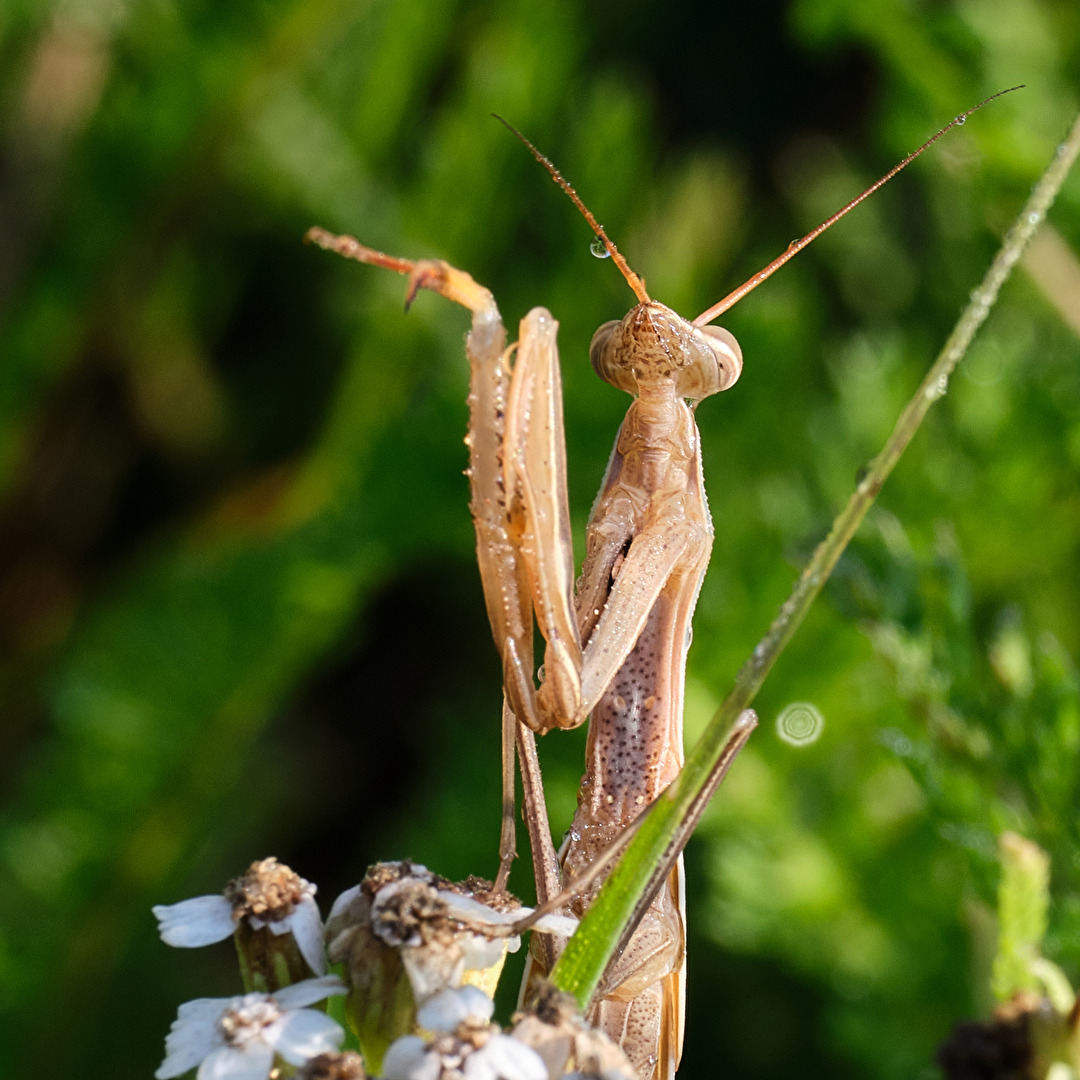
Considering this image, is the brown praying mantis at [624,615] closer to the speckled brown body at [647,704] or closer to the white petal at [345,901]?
the speckled brown body at [647,704]

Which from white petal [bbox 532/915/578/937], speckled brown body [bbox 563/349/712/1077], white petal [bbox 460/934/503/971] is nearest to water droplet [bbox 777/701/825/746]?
speckled brown body [bbox 563/349/712/1077]

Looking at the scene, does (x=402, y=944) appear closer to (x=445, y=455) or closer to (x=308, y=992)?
(x=308, y=992)

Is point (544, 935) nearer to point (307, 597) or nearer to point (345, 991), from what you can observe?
point (345, 991)

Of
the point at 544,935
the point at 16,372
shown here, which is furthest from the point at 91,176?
the point at 544,935

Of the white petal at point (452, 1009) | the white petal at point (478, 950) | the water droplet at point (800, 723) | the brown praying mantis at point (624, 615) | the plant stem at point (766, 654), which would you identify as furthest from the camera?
the water droplet at point (800, 723)

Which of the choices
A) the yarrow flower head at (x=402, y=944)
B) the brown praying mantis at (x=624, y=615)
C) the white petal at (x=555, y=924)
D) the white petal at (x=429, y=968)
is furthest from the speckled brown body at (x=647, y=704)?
the white petal at (x=429, y=968)

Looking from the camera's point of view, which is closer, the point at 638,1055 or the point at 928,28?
the point at 638,1055
